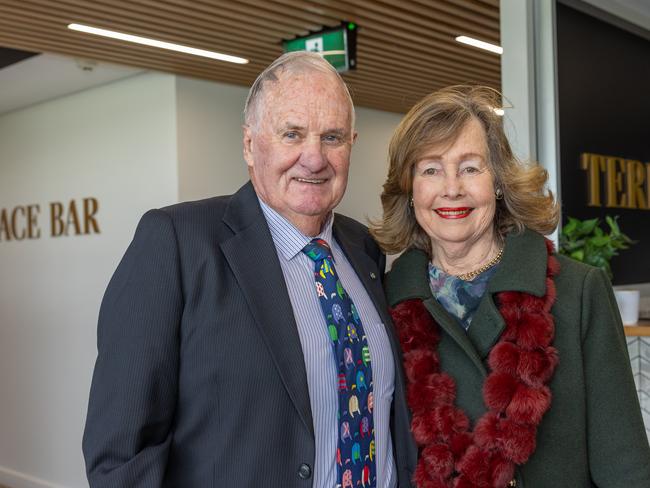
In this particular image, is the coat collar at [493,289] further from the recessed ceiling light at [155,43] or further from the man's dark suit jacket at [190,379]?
the recessed ceiling light at [155,43]

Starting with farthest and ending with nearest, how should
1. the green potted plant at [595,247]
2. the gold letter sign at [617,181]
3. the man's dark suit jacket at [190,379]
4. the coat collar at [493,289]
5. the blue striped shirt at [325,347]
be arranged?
the gold letter sign at [617,181] → the green potted plant at [595,247] → the coat collar at [493,289] → the blue striped shirt at [325,347] → the man's dark suit jacket at [190,379]

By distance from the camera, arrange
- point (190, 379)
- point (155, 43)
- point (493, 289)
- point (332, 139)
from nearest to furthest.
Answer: point (190, 379), point (332, 139), point (493, 289), point (155, 43)

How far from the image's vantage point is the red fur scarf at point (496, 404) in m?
1.87

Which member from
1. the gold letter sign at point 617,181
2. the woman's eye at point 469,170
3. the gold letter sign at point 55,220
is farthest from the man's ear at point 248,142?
the gold letter sign at point 55,220

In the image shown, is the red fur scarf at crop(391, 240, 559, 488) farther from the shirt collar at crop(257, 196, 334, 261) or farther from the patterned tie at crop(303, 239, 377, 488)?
the shirt collar at crop(257, 196, 334, 261)

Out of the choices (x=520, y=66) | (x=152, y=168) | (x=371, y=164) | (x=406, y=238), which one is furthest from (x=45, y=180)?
(x=406, y=238)

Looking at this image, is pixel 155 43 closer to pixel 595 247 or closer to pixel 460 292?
pixel 595 247

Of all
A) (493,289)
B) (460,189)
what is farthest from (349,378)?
(460,189)

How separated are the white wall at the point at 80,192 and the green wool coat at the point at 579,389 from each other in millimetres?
4809

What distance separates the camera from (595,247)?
3.78m

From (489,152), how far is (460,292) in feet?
1.20

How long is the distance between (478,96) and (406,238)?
17.3 inches

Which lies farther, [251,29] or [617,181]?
[251,29]

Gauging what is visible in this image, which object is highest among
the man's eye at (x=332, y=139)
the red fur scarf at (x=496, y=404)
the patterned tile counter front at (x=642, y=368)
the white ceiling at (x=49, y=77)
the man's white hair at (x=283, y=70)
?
the white ceiling at (x=49, y=77)
